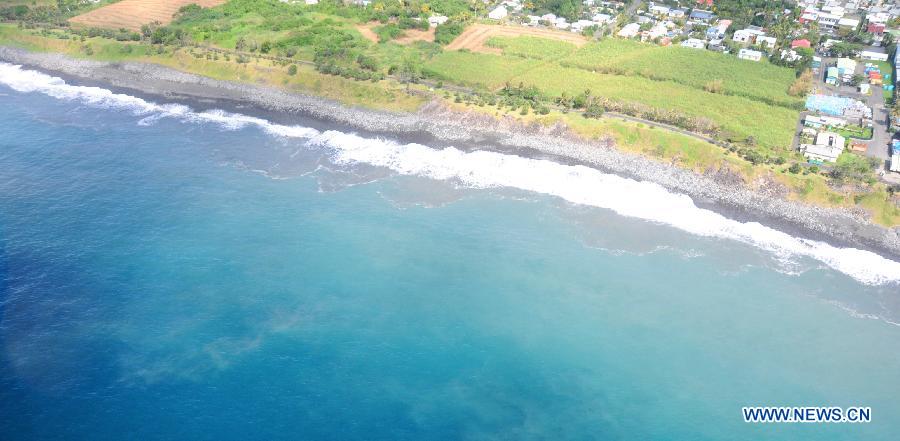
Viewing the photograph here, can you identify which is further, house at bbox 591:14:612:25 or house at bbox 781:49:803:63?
house at bbox 591:14:612:25

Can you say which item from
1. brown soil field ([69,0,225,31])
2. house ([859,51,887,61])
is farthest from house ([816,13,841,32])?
brown soil field ([69,0,225,31])

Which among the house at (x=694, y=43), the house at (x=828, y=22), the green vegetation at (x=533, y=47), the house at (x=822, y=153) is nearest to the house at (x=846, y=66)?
the house at (x=828, y=22)

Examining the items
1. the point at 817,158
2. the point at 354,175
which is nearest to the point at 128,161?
the point at 354,175

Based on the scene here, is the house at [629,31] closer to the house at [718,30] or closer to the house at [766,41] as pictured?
the house at [718,30]

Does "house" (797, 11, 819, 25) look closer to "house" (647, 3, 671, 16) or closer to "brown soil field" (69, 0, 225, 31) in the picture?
"house" (647, 3, 671, 16)

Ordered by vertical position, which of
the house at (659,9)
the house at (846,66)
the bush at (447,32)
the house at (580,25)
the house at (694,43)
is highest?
the house at (659,9)

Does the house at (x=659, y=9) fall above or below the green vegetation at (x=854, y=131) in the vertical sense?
above

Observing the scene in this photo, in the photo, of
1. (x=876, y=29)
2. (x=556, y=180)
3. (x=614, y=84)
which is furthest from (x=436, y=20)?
(x=876, y=29)
